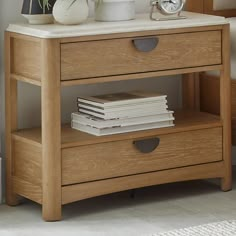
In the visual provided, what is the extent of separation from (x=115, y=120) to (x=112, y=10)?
39 cm

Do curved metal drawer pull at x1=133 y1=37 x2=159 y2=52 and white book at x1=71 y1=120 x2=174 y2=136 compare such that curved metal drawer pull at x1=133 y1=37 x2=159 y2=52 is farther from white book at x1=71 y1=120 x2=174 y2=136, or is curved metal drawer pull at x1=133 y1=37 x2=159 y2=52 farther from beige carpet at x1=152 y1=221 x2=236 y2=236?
beige carpet at x1=152 y1=221 x2=236 y2=236

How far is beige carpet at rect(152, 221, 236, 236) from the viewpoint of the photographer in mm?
2857

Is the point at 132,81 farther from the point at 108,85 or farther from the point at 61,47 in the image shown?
the point at 61,47

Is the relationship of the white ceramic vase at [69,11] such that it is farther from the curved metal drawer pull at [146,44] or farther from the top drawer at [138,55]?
the curved metal drawer pull at [146,44]

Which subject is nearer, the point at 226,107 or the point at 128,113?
the point at 128,113

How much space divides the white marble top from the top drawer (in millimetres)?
34

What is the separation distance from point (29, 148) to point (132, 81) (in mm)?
629

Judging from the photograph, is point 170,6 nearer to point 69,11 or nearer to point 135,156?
point 69,11

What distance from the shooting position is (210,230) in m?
2.89

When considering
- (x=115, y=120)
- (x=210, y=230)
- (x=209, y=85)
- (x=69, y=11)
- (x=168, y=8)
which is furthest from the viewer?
(x=209, y=85)

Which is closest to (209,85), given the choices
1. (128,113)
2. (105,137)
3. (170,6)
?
(170,6)

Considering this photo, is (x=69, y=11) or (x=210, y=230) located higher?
(x=69, y=11)

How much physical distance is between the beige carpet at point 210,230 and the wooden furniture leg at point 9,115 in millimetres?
661

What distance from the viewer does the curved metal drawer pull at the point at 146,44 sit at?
10.2ft
